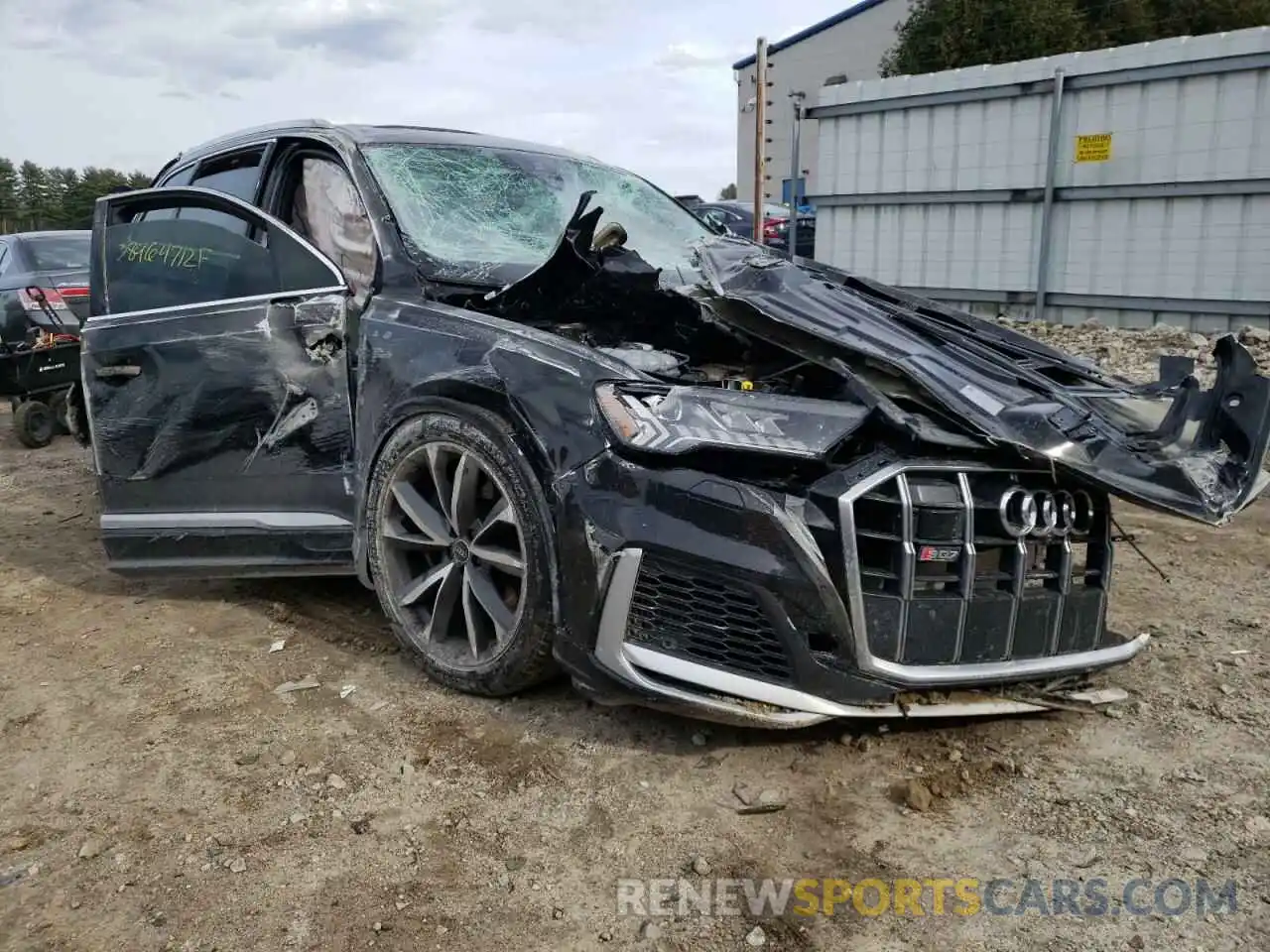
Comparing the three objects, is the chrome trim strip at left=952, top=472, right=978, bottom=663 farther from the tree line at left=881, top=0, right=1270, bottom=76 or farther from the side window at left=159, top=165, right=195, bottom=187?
the tree line at left=881, top=0, right=1270, bottom=76

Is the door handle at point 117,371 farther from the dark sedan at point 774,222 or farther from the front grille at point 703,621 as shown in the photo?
the dark sedan at point 774,222

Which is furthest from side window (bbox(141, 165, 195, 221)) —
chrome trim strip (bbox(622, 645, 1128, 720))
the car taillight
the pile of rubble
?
the pile of rubble

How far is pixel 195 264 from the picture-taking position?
3.92 metres

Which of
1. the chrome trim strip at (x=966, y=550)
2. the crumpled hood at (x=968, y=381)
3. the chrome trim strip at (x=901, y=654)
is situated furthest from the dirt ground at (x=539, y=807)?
the crumpled hood at (x=968, y=381)

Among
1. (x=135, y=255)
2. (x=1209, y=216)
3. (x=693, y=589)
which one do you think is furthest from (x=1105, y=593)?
(x=1209, y=216)

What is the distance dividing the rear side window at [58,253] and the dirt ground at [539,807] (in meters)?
6.67

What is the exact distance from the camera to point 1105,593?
2.77 meters

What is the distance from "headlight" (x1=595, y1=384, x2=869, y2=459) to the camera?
99.4 inches

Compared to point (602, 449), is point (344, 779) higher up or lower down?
lower down

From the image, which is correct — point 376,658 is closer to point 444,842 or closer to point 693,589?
point 444,842

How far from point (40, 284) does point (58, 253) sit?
733 mm

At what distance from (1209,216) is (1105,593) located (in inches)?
328

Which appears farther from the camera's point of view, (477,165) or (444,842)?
(477,165)

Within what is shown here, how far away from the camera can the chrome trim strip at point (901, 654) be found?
8.06 ft
